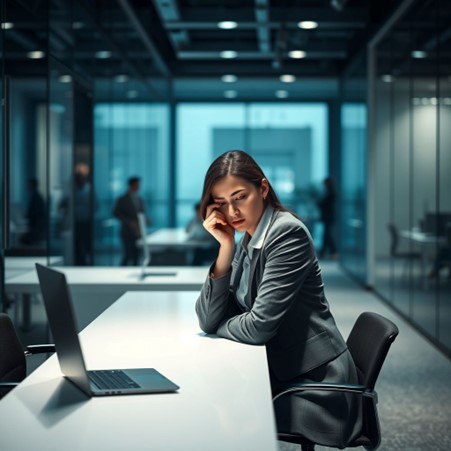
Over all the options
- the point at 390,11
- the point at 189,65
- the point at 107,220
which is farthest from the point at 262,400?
the point at 189,65

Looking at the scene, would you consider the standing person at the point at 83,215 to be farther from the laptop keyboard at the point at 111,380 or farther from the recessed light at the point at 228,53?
the laptop keyboard at the point at 111,380

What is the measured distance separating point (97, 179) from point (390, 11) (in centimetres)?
402

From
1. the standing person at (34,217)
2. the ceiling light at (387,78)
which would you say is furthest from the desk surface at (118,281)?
the ceiling light at (387,78)

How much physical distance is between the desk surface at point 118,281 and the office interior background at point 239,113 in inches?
7.4

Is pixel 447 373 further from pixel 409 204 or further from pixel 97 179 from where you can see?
pixel 97 179

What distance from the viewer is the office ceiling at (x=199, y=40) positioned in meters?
7.20

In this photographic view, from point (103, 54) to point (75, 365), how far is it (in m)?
7.60

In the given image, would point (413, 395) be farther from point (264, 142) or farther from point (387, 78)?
point (264, 142)

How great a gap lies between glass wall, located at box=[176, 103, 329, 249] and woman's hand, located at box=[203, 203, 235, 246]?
16.3 metres

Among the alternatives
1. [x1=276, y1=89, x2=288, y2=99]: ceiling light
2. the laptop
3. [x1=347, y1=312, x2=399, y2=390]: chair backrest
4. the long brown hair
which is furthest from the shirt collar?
[x1=276, y1=89, x2=288, y2=99]: ceiling light

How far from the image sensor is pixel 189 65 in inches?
659

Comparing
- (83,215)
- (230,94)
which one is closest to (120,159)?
(83,215)

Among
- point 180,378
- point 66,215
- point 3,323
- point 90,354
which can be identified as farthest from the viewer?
point 66,215

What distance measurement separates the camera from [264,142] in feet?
65.4
